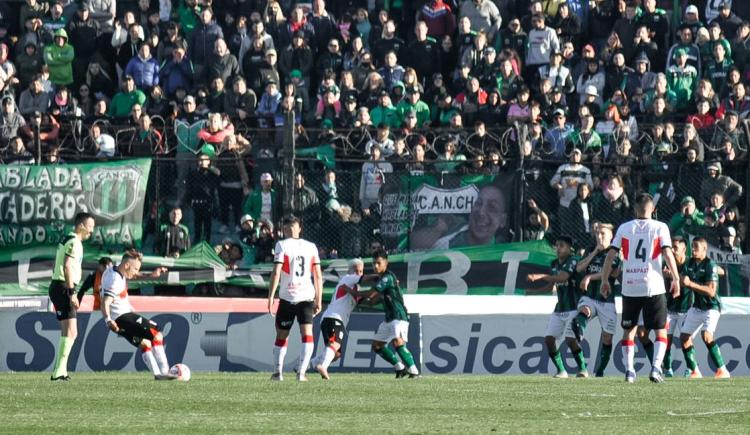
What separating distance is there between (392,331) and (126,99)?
881 centimetres

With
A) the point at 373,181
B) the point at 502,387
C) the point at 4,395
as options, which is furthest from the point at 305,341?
the point at 373,181

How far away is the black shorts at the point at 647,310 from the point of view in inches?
650

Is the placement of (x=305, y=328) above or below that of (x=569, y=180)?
below

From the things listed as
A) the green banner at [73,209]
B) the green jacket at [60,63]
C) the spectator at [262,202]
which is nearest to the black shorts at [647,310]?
the spectator at [262,202]

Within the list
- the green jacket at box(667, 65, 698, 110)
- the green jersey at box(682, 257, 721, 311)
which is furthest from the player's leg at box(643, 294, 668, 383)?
the green jacket at box(667, 65, 698, 110)

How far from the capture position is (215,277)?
72.9ft

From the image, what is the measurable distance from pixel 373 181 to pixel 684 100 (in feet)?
19.3

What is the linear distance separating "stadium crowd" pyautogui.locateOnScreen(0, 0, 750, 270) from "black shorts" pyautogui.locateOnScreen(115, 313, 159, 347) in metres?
5.63

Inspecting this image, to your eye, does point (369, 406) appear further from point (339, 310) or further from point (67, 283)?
point (339, 310)

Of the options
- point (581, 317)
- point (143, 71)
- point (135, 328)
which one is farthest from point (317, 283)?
point (143, 71)

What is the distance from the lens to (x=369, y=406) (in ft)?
40.7

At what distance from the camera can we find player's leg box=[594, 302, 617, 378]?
18.9m

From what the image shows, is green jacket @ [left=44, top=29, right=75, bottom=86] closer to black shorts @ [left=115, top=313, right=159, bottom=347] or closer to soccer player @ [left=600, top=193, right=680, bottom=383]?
black shorts @ [left=115, top=313, right=159, bottom=347]

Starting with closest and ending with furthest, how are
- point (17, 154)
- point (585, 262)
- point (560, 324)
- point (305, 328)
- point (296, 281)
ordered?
point (296, 281)
point (305, 328)
point (585, 262)
point (560, 324)
point (17, 154)
